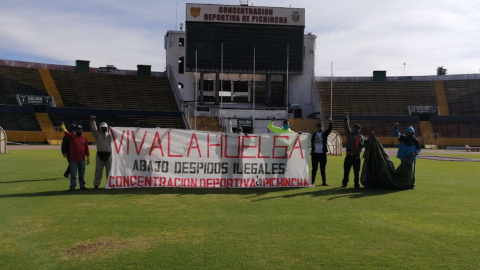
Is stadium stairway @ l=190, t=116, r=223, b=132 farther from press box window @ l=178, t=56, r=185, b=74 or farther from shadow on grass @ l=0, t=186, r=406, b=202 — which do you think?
shadow on grass @ l=0, t=186, r=406, b=202

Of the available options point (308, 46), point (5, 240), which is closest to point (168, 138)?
point (5, 240)

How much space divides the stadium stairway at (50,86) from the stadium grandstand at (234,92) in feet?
0.38

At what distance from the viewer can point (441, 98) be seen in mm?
54844

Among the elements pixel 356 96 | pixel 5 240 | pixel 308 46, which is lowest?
pixel 5 240

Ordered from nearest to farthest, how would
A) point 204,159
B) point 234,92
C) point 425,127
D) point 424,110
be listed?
point 204,159
point 425,127
point 424,110
point 234,92

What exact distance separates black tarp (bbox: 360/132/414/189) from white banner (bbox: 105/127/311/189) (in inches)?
69.3

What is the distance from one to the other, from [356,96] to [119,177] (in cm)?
4933

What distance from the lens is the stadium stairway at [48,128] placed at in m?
42.4

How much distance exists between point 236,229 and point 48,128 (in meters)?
42.8

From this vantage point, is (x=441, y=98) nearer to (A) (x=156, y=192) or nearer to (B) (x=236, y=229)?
(A) (x=156, y=192)

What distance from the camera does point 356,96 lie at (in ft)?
182

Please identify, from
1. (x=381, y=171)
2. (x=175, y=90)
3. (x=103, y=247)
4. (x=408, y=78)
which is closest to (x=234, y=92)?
(x=175, y=90)

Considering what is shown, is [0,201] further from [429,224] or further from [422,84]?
[422,84]

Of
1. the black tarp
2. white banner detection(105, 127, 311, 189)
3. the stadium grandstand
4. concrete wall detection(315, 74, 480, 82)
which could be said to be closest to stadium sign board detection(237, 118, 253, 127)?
the stadium grandstand
